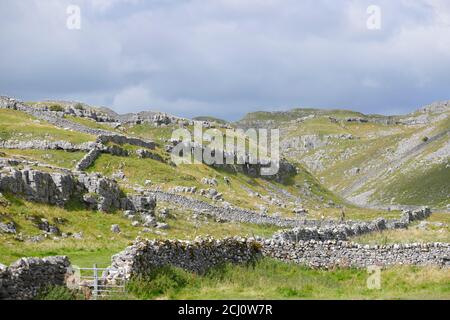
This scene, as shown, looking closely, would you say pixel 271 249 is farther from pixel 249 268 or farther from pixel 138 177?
pixel 138 177

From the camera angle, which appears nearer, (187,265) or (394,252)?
(187,265)

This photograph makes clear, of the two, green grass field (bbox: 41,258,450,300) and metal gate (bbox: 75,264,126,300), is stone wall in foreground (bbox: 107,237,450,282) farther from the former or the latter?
metal gate (bbox: 75,264,126,300)

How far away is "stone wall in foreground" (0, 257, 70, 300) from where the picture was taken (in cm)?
2039

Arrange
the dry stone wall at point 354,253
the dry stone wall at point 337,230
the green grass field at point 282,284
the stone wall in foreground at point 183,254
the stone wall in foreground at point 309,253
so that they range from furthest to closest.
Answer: the dry stone wall at point 337,230 < the dry stone wall at point 354,253 < the stone wall in foreground at point 309,253 < the stone wall in foreground at point 183,254 < the green grass field at point 282,284

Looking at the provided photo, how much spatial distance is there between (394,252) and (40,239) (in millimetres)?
20385

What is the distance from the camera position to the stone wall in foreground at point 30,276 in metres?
20.4

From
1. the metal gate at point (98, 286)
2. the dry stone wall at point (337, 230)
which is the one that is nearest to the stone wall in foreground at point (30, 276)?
the metal gate at point (98, 286)

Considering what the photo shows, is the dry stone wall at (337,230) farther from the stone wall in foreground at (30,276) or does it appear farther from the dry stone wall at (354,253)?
the stone wall in foreground at (30,276)

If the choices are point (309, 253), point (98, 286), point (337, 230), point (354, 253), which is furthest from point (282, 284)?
point (337, 230)

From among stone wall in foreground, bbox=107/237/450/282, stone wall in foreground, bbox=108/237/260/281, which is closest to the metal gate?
stone wall in foreground, bbox=108/237/260/281

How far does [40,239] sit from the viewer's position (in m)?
38.2

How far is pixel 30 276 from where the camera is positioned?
21391 millimetres
